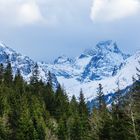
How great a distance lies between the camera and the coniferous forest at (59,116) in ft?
183

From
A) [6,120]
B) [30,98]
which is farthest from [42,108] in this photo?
[6,120]

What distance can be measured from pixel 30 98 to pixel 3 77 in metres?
34.0

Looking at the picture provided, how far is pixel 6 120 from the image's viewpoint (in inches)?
4631

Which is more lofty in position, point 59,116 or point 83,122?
point 59,116

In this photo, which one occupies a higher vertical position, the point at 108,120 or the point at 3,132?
the point at 3,132

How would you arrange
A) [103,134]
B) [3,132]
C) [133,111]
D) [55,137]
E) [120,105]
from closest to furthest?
1. [133,111]
2. [120,105]
3. [103,134]
4. [3,132]
5. [55,137]

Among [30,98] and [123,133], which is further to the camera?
[30,98]

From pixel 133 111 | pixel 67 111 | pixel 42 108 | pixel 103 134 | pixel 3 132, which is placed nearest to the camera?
pixel 133 111

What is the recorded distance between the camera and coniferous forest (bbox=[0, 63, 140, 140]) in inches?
2191

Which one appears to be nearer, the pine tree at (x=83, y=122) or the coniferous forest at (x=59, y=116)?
the coniferous forest at (x=59, y=116)

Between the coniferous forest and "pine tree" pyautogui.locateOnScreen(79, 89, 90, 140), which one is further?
"pine tree" pyautogui.locateOnScreen(79, 89, 90, 140)

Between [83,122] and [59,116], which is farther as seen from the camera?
[59,116]

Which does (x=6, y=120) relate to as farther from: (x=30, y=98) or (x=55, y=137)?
(x=30, y=98)

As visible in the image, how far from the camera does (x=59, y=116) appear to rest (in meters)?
146
